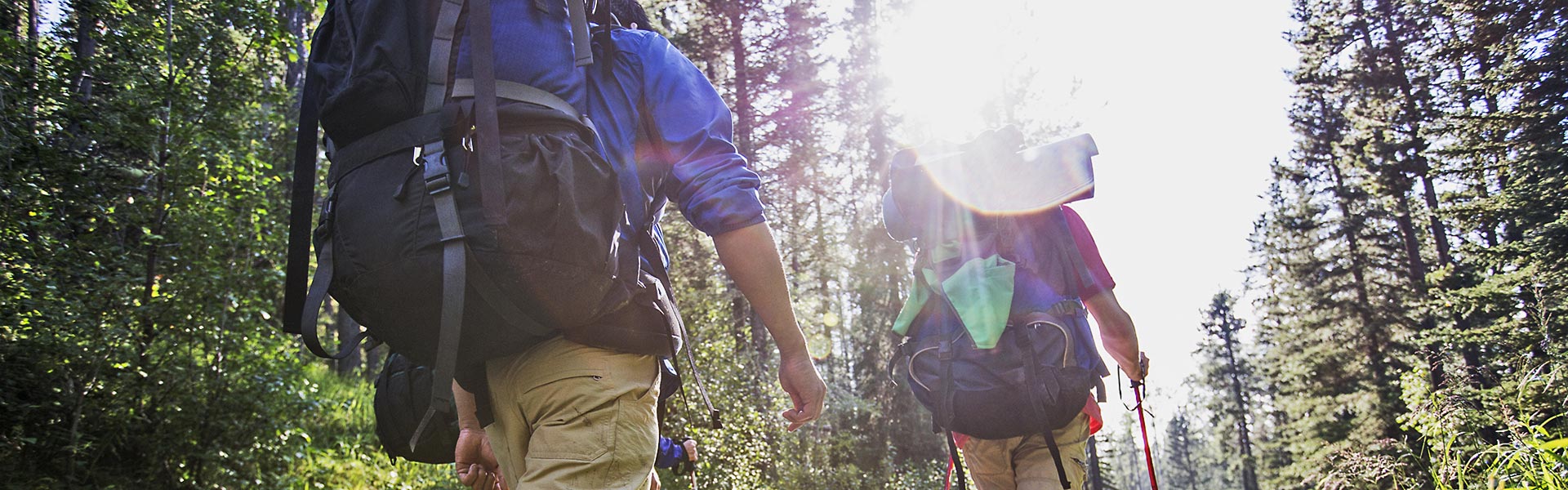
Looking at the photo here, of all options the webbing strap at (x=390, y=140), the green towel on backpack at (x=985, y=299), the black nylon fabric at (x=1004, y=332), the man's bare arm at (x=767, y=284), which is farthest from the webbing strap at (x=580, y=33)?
the black nylon fabric at (x=1004, y=332)

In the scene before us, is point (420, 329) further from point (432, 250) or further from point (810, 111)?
point (810, 111)

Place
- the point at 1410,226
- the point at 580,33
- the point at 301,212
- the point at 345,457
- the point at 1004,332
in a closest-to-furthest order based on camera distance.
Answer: the point at 580,33 < the point at 301,212 < the point at 1004,332 < the point at 345,457 < the point at 1410,226

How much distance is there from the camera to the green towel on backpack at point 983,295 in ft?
9.59

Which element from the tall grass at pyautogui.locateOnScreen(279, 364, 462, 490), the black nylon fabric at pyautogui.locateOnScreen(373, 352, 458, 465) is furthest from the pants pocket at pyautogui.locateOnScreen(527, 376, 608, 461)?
the tall grass at pyautogui.locateOnScreen(279, 364, 462, 490)

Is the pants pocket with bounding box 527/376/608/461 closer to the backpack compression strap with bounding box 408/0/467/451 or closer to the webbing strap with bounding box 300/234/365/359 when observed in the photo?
the backpack compression strap with bounding box 408/0/467/451

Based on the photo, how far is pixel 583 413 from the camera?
5.25 ft

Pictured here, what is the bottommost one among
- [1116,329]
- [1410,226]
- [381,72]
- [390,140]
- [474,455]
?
[474,455]

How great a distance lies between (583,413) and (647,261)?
394 mm

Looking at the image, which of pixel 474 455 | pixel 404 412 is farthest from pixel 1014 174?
pixel 404 412

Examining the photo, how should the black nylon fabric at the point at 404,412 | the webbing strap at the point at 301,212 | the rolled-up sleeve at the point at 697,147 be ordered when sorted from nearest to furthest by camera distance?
the rolled-up sleeve at the point at 697,147 < the webbing strap at the point at 301,212 < the black nylon fabric at the point at 404,412

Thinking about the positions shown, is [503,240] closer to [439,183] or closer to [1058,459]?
[439,183]

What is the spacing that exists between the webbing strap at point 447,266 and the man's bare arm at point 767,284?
471 mm

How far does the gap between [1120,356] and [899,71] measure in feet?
60.0

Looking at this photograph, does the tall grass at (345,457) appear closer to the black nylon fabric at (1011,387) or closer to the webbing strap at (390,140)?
the black nylon fabric at (1011,387)
